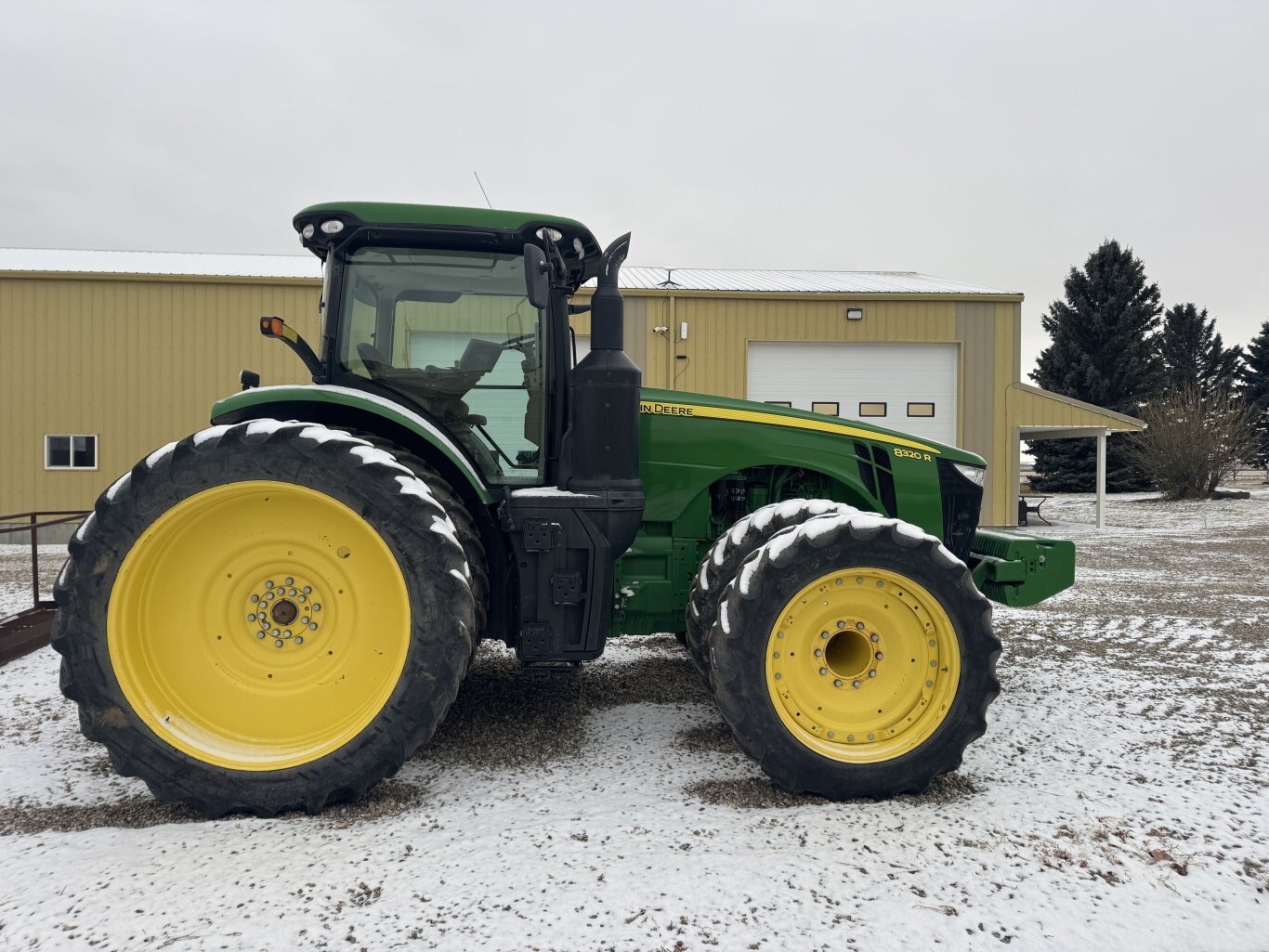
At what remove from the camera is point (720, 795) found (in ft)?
9.80

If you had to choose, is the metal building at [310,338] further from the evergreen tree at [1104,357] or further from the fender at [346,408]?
the evergreen tree at [1104,357]

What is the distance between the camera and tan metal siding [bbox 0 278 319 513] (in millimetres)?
13781

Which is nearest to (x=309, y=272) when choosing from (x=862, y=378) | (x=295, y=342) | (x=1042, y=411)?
(x=862, y=378)

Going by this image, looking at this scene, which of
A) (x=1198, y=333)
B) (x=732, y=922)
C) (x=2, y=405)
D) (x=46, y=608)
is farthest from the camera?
(x=1198, y=333)

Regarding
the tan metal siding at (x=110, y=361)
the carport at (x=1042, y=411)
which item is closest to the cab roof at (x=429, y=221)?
the tan metal siding at (x=110, y=361)

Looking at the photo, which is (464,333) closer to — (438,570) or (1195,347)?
(438,570)

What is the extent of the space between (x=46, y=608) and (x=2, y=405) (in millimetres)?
11100

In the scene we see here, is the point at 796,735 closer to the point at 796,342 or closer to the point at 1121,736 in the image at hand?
the point at 1121,736

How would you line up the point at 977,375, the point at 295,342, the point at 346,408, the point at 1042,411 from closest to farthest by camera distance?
the point at 346,408, the point at 295,342, the point at 977,375, the point at 1042,411

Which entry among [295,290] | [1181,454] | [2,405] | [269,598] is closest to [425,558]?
[269,598]

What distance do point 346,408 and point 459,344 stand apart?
1.90ft

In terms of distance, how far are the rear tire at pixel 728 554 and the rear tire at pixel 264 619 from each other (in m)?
0.99

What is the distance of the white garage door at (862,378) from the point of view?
15.4m

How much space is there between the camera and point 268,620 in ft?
9.96
